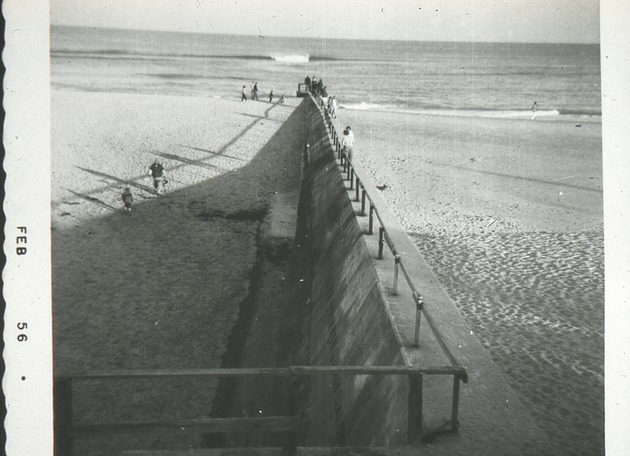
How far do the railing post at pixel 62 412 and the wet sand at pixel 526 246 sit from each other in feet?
11.9

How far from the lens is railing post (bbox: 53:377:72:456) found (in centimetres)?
400

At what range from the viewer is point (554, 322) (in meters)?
7.66

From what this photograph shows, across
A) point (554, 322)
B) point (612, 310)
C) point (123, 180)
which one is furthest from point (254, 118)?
point (612, 310)

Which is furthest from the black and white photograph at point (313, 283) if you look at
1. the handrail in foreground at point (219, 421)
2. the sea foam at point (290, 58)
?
the sea foam at point (290, 58)

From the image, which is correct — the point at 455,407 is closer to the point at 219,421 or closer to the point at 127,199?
the point at 219,421

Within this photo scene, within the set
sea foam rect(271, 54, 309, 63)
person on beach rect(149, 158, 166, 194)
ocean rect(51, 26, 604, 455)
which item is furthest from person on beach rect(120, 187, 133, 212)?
sea foam rect(271, 54, 309, 63)

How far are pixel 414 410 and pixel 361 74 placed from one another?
70.3m

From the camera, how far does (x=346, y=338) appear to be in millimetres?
7059

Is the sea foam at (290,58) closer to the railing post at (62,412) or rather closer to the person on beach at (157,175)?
the person on beach at (157,175)

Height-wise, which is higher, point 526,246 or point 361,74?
point 361,74

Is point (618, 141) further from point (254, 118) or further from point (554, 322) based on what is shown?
point (254, 118)

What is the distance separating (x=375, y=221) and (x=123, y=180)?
411 inches

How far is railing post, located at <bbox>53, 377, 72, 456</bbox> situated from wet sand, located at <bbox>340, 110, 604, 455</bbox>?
3.64m

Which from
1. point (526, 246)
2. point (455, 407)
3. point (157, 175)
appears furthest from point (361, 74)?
point (455, 407)
